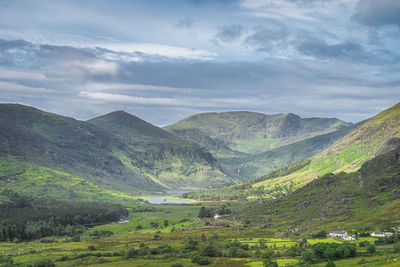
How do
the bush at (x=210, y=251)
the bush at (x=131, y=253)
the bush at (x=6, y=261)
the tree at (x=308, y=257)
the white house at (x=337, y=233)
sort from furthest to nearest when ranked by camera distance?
the white house at (x=337, y=233) → the bush at (x=131, y=253) → the bush at (x=210, y=251) → the bush at (x=6, y=261) → the tree at (x=308, y=257)

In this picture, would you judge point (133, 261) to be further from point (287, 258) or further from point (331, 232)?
point (331, 232)

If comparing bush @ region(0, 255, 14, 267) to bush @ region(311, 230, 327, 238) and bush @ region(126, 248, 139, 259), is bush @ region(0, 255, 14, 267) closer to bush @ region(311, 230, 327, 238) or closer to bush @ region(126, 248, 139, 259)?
bush @ region(126, 248, 139, 259)

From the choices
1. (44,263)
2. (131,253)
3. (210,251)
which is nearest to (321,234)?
(210,251)

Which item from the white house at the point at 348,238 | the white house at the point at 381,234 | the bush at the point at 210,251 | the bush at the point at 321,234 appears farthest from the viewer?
the bush at the point at 321,234

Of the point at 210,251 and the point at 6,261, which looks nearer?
the point at 210,251

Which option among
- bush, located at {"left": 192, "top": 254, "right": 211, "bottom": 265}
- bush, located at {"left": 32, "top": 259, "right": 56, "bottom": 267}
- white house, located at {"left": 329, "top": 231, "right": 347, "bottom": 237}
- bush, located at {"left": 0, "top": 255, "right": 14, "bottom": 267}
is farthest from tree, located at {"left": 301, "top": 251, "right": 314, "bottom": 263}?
bush, located at {"left": 0, "top": 255, "right": 14, "bottom": 267}

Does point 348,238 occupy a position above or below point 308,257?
below

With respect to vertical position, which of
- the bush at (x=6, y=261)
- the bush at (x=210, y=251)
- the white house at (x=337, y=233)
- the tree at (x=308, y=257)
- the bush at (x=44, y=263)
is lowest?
the bush at (x=6, y=261)

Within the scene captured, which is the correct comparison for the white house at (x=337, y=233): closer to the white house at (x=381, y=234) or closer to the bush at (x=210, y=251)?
the white house at (x=381, y=234)

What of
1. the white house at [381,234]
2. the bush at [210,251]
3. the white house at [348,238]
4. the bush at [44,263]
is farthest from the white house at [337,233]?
the bush at [44,263]

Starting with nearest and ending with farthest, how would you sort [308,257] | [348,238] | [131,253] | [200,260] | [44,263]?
[308,257] < [200,260] < [44,263] < [348,238] < [131,253]

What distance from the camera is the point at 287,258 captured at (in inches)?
5290

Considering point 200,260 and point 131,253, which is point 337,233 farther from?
point 131,253

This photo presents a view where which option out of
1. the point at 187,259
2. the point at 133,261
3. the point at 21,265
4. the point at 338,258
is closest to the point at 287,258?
the point at 338,258
